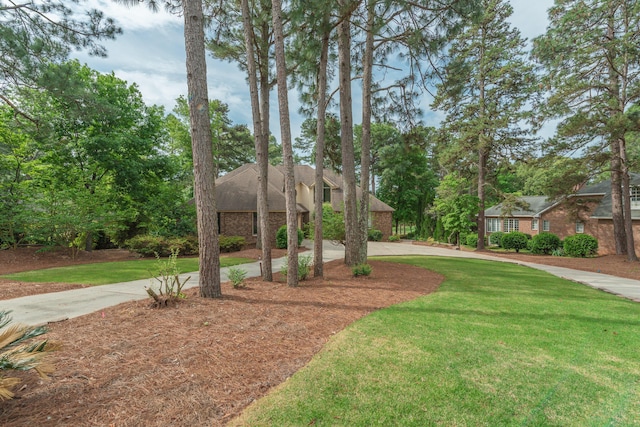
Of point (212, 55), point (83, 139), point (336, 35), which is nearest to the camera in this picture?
point (336, 35)

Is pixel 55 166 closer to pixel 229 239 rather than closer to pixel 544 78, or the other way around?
pixel 229 239

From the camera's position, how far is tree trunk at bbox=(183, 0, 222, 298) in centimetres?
525

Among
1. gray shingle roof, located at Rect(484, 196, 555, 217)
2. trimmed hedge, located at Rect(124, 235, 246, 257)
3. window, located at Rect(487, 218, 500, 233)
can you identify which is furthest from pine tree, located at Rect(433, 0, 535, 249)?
trimmed hedge, located at Rect(124, 235, 246, 257)

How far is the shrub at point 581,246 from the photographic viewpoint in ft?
51.2

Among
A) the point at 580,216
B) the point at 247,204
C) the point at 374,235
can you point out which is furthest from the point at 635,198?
the point at 247,204

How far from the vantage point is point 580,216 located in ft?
62.4

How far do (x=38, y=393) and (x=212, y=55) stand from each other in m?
11.0

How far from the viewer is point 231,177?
21.0 meters

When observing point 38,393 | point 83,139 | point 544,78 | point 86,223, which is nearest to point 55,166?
point 83,139

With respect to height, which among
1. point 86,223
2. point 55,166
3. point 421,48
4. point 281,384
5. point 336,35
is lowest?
point 281,384

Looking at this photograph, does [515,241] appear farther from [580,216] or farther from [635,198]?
[635,198]

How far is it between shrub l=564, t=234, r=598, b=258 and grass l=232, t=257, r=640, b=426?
45.0ft

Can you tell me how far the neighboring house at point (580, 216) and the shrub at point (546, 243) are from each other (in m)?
1.36

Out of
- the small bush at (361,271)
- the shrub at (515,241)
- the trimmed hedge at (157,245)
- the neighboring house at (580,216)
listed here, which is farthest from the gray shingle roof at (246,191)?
the neighboring house at (580,216)
